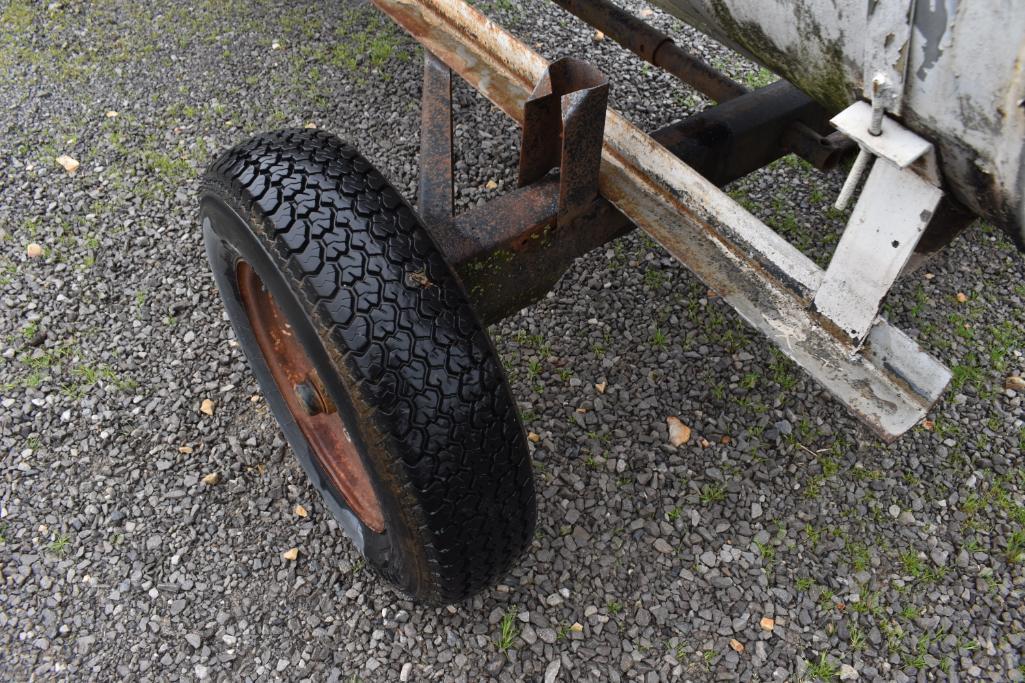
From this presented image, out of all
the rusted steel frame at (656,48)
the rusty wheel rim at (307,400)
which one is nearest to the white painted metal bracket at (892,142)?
Result: the rusted steel frame at (656,48)

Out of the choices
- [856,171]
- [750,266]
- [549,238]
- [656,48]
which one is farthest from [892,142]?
[656,48]

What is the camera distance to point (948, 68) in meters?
1.16

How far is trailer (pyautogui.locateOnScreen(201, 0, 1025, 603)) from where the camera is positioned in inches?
49.1

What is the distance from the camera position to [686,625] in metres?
2.12

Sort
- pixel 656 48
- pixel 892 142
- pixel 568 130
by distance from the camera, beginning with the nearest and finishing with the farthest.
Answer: pixel 892 142, pixel 568 130, pixel 656 48

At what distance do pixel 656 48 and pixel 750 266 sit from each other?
4.65 feet

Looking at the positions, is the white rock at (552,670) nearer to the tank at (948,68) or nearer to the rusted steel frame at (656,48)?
the tank at (948,68)

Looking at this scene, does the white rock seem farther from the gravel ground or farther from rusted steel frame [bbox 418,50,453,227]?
rusted steel frame [bbox 418,50,453,227]

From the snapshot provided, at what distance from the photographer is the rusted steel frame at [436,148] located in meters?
1.89

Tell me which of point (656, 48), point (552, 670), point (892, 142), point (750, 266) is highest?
point (892, 142)

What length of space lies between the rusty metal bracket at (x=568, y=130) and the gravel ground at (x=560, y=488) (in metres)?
0.94

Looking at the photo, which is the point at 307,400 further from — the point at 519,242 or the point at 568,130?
the point at 568,130

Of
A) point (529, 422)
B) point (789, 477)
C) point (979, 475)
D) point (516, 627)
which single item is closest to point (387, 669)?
point (516, 627)

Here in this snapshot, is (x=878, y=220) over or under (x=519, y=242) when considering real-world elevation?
over
